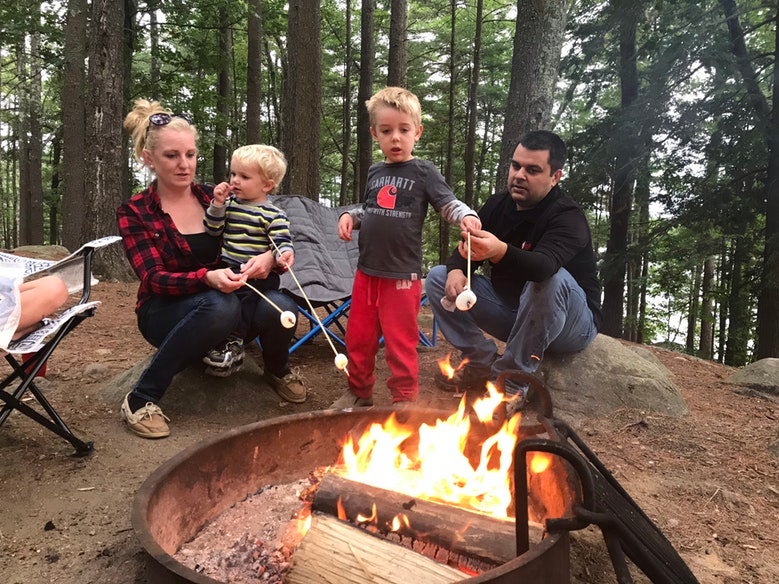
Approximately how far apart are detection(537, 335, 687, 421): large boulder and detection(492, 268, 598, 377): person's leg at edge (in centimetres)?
27

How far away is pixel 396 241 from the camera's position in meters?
2.73

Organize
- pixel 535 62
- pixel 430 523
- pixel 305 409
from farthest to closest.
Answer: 1. pixel 535 62
2. pixel 305 409
3. pixel 430 523

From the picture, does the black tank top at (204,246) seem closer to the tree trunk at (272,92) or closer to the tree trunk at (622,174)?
the tree trunk at (622,174)

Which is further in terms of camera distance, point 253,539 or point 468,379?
point 468,379

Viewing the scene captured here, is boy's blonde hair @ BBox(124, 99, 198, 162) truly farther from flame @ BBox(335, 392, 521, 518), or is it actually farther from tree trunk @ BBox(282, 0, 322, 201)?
tree trunk @ BBox(282, 0, 322, 201)

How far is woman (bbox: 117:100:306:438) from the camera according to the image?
8.48ft

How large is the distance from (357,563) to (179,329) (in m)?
1.58

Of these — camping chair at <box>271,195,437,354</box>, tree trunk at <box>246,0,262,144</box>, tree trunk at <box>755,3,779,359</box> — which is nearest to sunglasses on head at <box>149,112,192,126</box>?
camping chair at <box>271,195,437,354</box>

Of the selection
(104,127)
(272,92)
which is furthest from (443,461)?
(272,92)

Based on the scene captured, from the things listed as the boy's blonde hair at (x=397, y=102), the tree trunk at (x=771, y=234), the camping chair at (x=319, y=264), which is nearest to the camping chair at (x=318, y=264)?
the camping chair at (x=319, y=264)

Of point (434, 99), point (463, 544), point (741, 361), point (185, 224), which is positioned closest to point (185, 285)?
point (185, 224)

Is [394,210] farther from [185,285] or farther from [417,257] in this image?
[185,285]

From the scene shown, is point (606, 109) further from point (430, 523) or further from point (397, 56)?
point (430, 523)

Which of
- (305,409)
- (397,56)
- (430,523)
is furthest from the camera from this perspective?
(397,56)
